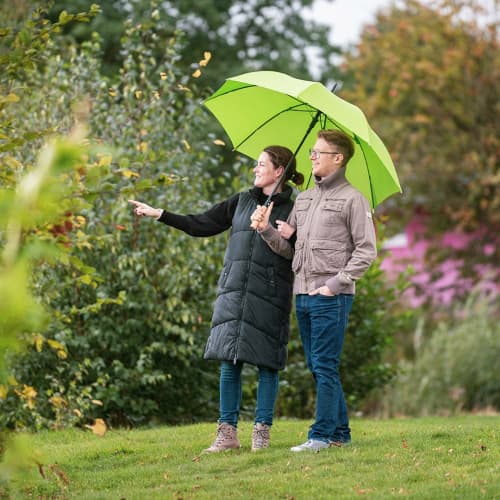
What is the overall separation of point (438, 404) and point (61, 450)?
22.1 feet

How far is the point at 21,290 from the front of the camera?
6.39 ft

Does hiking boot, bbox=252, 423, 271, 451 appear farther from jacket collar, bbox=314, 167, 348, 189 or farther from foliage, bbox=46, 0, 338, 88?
foliage, bbox=46, 0, 338, 88

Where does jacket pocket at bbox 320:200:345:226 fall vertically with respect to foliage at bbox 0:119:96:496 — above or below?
above

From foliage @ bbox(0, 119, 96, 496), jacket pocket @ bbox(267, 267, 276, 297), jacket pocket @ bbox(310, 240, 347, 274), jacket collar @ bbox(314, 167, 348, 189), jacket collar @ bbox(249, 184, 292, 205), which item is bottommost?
foliage @ bbox(0, 119, 96, 496)

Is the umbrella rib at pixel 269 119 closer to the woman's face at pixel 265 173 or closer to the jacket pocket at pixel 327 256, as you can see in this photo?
the woman's face at pixel 265 173

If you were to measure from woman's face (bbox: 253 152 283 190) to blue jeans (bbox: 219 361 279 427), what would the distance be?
1.05 m

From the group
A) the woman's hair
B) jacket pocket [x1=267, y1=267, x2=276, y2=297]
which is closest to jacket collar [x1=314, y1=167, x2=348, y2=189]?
the woman's hair

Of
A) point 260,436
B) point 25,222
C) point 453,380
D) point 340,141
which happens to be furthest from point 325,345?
point 453,380

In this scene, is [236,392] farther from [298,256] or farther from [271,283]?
[298,256]

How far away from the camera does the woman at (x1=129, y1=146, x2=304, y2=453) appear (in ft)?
17.3

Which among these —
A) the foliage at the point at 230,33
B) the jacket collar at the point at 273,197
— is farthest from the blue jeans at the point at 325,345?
the foliage at the point at 230,33

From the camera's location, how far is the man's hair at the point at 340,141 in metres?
5.37

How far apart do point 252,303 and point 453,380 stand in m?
7.23

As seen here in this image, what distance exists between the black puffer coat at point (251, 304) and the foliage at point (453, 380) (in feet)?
21.8
